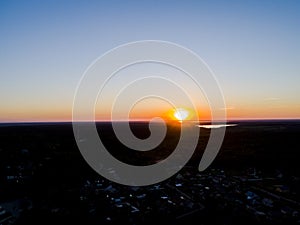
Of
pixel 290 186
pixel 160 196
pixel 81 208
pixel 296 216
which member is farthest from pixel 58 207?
pixel 290 186

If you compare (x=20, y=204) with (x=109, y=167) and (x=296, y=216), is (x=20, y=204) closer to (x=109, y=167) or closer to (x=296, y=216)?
(x=109, y=167)

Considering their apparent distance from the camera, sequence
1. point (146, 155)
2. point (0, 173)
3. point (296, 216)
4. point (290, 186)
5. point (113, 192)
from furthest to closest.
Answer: point (146, 155), point (0, 173), point (290, 186), point (113, 192), point (296, 216)

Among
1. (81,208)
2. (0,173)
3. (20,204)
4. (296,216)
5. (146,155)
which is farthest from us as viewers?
(146,155)

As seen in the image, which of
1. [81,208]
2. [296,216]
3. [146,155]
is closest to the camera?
[296,216]

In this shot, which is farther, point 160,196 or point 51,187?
point 51,187

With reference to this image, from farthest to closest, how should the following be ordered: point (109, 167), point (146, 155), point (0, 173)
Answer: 1. point (146, 155)
2. point (109, 167)
3. point (0, 173)

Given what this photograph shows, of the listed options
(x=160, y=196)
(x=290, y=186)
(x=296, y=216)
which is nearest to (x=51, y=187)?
(x=160, y=196)

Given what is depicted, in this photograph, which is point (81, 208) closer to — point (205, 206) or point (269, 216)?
point (205, 206)

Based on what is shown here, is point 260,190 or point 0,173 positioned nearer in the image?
point 260,190
